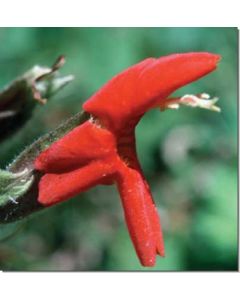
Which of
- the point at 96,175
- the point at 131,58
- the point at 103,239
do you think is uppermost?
the point at 96,175

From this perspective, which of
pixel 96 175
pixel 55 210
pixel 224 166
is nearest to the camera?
pixel 96 175
